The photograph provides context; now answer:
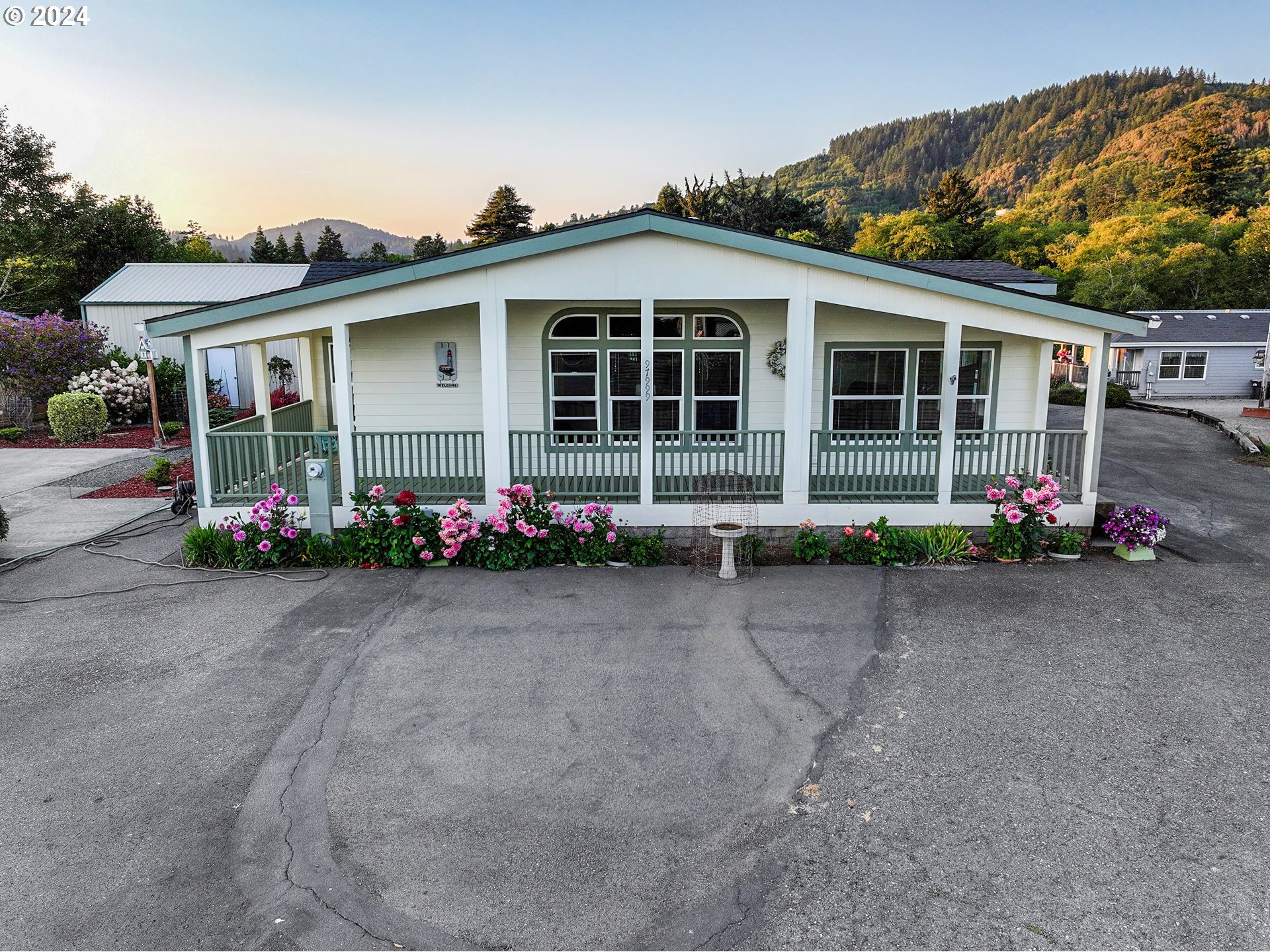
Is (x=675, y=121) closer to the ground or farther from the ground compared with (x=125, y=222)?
farther from the ground

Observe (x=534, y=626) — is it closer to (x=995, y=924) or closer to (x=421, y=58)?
(x=995, y=924)

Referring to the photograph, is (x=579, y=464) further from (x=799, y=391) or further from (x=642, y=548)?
(x=799, y=391)

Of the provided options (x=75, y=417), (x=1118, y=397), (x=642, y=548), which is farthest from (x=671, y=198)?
(x=642, y=548)

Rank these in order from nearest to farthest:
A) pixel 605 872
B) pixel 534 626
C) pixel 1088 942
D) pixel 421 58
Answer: pixel 1088 942
pixel 605 872
pixel 534 626
pixel 421 58

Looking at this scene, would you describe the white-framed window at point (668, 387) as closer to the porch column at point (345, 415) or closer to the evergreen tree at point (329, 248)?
the porch column at point (345, 415)

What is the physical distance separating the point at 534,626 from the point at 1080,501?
669cm

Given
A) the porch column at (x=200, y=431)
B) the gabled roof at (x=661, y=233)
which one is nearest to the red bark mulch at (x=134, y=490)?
the porch column at (x=200, y=431)

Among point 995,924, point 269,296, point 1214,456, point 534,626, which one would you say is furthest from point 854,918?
point 1214,456

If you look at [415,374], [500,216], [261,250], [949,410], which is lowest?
[949,410]

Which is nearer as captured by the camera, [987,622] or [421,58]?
[987,622]

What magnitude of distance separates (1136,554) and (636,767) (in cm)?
712

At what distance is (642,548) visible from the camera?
830 cm

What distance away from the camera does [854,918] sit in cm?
318

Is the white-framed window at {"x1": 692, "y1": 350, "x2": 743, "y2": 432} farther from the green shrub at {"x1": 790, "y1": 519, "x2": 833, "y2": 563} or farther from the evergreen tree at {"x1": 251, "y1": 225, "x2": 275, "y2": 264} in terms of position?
the evergreen tree at {"x1": 251, "y1": 225, "x2": 275, "y2": 264}
